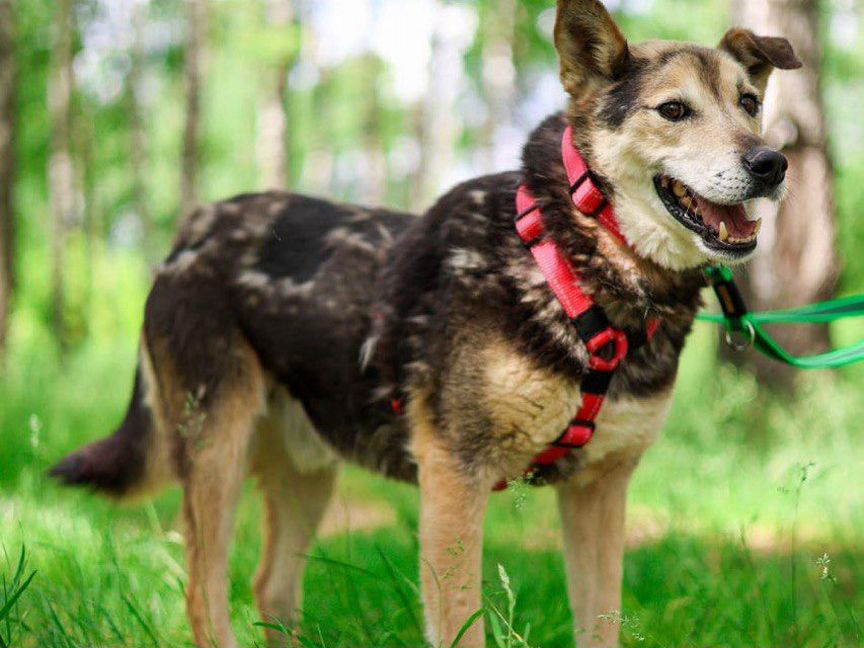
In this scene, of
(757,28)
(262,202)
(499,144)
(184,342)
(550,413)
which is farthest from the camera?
(499,144)

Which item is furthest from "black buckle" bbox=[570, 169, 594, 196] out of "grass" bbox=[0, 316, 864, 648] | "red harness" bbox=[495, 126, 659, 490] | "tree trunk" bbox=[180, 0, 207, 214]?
"tree trunk" bbox=[180, 0, 207, 214]

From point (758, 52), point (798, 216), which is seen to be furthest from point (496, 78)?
point (758, 52)

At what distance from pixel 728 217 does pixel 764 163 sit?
0.21 metres

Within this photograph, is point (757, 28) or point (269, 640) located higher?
point (757, 28)

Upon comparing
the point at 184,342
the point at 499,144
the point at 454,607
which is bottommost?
the point at 499,144

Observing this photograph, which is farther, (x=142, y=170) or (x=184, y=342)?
(x=142, y=170)

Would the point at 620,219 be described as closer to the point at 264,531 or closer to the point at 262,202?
the point at 262,202

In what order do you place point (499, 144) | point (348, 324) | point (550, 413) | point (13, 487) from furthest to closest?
point (499, 144), point (13, 487), point (348, 324), point (550, 413)

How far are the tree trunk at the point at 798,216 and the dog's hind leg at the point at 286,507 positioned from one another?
3.84m

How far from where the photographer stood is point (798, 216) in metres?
6.66

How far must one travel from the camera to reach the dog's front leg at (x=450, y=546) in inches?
109

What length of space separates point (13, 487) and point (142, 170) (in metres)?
19.8

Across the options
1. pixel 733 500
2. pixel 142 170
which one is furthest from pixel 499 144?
pixel 733 500

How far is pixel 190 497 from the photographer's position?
353 centimetres
